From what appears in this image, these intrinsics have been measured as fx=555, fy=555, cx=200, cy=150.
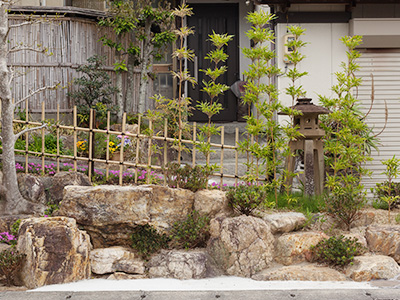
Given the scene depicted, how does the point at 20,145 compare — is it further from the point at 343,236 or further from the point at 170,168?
the point at 343,236

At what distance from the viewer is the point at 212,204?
9.12 m

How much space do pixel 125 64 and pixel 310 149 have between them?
662 centimetres

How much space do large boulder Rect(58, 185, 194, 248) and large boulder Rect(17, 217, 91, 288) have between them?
512mm

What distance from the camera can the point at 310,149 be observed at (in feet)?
32.8

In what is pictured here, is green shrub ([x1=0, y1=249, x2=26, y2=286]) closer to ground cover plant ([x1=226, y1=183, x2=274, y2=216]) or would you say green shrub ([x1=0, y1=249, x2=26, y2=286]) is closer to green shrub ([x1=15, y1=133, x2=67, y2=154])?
ground cover plant ([x1=226, y1=183, x2=274, y2=216])

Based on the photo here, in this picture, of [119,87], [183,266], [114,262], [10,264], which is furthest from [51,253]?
[119,87]

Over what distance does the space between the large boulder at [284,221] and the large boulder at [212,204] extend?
666 millimetres

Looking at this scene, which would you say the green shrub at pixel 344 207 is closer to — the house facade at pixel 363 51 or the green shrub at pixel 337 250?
the green shrub at pixel 337 250

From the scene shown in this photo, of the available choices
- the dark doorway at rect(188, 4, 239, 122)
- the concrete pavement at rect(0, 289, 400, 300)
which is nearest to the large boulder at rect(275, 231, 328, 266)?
the concrete pavement at rect(0, 289, 400, 300)

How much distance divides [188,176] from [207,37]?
7.87m

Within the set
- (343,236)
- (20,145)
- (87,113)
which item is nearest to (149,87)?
(87,113)

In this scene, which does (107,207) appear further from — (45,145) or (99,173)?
(45,145)

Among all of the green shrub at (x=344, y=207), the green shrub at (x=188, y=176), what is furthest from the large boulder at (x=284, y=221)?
the green shrub at (x=188, y=176)

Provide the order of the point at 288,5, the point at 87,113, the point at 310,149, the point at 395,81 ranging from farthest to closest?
1. the point at 87,113
2. the point at 395,81
3. the point at 288,5
4. the point at 310,149
